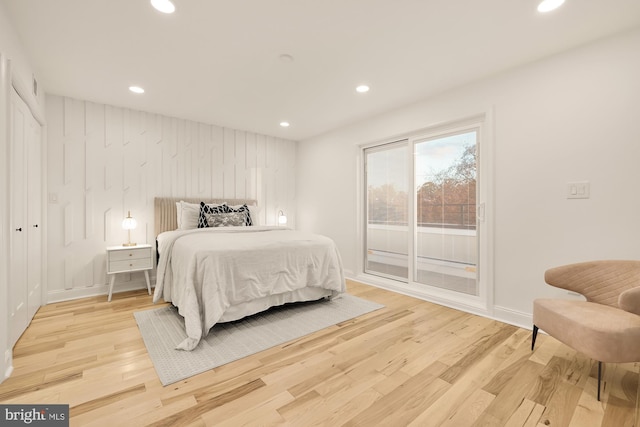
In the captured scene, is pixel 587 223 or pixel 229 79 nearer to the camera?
pixel 587 223

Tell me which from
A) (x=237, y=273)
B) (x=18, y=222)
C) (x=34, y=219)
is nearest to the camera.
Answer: (x=18, y=222)

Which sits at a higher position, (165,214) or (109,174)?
(109,174)

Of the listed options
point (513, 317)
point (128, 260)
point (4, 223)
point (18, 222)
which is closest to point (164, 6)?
point (4, 223)

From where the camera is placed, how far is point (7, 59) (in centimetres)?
186

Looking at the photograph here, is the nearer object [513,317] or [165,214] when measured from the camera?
[513,317]

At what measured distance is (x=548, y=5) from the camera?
6.00ft

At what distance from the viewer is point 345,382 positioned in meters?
1.73

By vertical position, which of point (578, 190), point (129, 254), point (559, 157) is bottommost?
point (129, 254)

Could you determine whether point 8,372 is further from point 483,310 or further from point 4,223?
point 483,310

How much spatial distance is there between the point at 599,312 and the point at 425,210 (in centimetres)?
186

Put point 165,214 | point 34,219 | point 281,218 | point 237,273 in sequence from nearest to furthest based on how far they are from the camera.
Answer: point 237,273 < point 34,219 < point 165,214 < point 281,218

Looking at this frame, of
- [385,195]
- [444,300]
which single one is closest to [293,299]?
[444,300]

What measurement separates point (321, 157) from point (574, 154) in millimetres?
3316

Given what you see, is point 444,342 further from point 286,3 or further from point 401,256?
point 286,3
